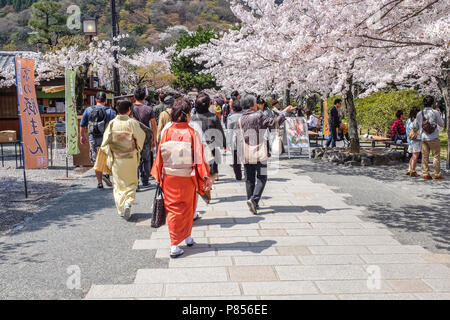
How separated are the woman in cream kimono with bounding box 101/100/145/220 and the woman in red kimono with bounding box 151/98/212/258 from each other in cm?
150

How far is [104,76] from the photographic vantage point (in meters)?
32.4

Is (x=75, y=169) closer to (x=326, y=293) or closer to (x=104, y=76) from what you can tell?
(x=326, y=293)

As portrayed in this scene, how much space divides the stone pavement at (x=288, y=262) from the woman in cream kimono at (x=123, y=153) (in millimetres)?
466

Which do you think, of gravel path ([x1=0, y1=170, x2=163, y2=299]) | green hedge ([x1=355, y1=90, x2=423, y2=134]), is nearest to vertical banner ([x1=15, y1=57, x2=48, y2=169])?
gravel path ([x1=0, y1=170, x2=163, y2=299])

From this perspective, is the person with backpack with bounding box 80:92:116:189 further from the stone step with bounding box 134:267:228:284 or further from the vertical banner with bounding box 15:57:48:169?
the stone step with bounding box 134:267:228:284

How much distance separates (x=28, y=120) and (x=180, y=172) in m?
4.61

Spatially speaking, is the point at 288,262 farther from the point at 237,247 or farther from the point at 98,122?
the point at 98,122

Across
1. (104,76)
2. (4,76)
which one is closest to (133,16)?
(104,76)

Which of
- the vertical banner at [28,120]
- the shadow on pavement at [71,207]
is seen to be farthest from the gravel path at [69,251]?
the vertical banner at [28,120]

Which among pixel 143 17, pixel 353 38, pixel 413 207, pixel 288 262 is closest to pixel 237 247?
pixel 288 262

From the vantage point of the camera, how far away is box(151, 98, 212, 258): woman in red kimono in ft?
14.5

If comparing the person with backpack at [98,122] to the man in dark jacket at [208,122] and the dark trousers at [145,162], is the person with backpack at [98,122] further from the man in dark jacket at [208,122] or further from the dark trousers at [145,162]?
the man in dark jacket at [208,122]

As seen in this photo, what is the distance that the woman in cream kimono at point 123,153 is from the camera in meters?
5.92

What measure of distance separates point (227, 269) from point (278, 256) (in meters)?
0.67
